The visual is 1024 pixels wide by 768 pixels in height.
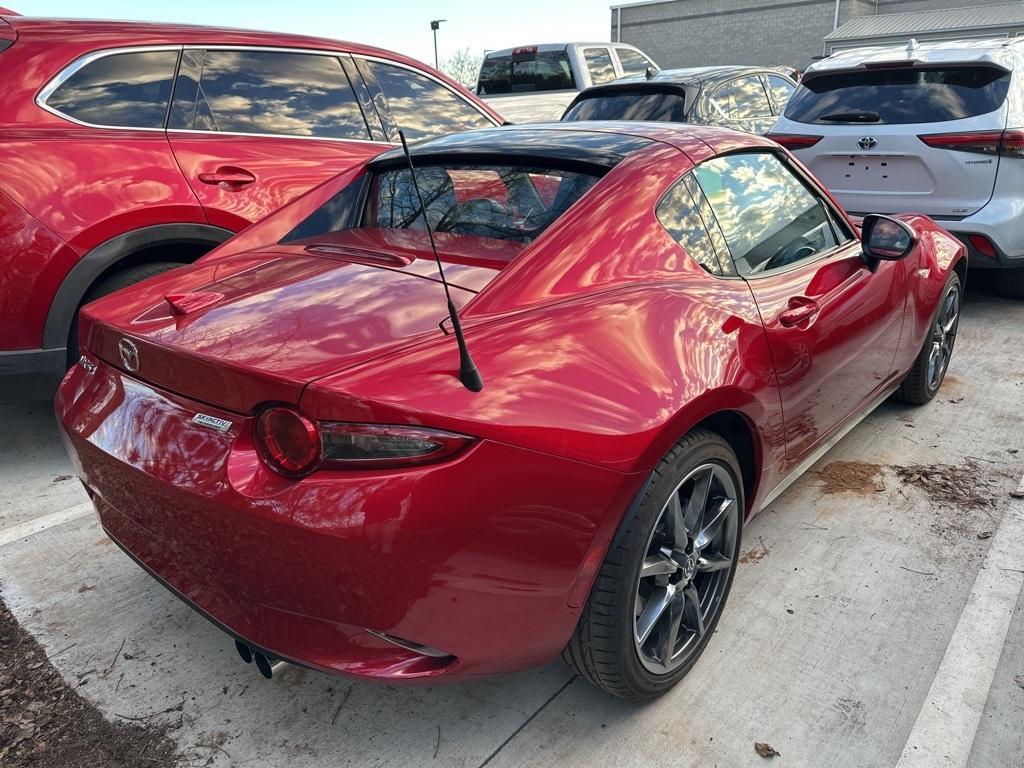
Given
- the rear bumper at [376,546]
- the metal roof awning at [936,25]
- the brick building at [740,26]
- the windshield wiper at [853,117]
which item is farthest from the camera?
the brick building at [740,26]

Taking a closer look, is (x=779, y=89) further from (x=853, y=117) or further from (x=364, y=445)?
(x=364, y=445)

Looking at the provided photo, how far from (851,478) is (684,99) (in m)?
4.52

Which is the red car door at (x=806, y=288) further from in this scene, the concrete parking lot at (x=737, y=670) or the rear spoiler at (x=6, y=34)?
the rear spoiler at (x=6, y=34)

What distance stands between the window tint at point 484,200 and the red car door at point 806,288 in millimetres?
494

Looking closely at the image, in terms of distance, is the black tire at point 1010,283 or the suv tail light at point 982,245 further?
the black tire at point 1010,283

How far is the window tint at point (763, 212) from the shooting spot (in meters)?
2.59

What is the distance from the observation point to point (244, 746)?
209 centimetres

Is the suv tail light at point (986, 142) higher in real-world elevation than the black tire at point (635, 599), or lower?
higher

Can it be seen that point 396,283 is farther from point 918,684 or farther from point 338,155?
point 338,155

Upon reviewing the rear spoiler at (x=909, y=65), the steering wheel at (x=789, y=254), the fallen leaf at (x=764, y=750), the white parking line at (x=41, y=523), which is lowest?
the fallen leaf at (x=764, y=750)

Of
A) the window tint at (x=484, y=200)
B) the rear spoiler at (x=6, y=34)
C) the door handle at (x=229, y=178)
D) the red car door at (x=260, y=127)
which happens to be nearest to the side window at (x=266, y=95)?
the red car door at (x=260, y=127)

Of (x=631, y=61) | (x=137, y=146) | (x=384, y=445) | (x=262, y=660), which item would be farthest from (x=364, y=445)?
(x=631, y=61)

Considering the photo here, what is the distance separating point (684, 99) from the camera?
6980mm

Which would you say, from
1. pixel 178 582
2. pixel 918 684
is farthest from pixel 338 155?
pixel 918 684
